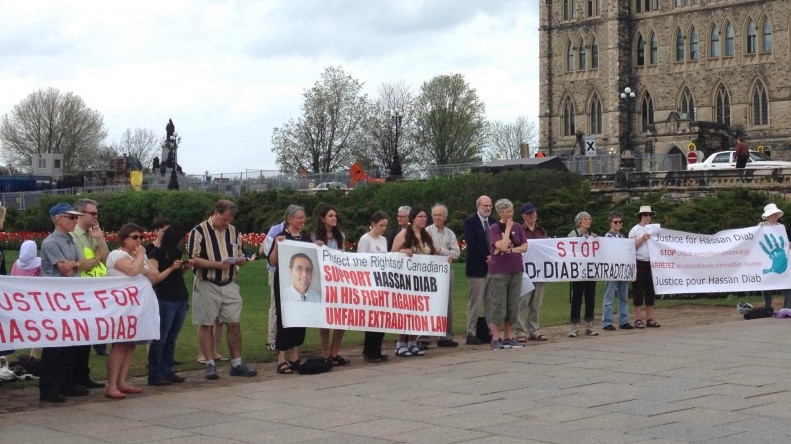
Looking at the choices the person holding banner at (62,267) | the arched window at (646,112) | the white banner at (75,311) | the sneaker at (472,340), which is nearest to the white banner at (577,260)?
the sneaker at (472,340)

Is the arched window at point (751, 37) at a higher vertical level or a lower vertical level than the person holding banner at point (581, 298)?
higher

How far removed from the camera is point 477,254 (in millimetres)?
16703

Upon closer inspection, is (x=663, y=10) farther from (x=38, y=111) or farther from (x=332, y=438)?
(x=332, y=438)

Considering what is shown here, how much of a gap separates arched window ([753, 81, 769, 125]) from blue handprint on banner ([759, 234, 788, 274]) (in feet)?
169

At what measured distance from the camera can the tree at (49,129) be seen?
108188 mm

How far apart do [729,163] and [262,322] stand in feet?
115

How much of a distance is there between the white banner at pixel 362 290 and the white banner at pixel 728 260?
19.7ft

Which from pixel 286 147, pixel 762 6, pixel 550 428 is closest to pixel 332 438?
pixel 550 428

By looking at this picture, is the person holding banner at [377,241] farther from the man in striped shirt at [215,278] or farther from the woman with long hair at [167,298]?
the woman with long hair at [167,298]

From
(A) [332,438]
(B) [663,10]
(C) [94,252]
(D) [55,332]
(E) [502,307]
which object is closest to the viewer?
(A) [332,438]

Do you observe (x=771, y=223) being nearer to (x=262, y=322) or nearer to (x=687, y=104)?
(x=262, y=322)

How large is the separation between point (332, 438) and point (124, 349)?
3717 millimetres

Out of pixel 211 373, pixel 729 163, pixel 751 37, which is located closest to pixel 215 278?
pixel 211 373

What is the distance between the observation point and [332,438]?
9945 millimetres
